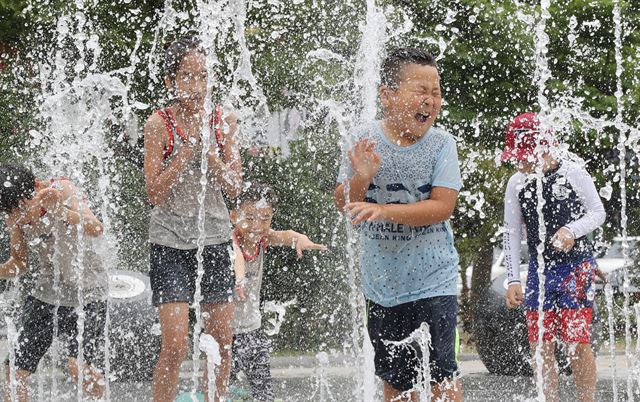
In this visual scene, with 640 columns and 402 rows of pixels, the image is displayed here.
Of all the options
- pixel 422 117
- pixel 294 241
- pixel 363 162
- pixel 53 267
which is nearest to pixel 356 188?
pixel 363 162

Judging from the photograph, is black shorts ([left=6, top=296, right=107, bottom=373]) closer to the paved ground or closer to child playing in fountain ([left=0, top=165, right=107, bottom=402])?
child playing in fountain ([left=0, top=165, right=107, bottom=402])

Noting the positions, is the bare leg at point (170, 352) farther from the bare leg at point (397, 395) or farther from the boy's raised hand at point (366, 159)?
the boy's raised hand at point (366, 159)

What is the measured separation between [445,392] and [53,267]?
2.05 m

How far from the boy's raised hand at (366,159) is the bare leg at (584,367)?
5.28ft

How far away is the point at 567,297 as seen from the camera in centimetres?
495

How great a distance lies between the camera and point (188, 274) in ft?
15.1

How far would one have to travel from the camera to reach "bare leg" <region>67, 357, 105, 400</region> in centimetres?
532

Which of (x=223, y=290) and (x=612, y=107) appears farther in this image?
(x=612, y=107)

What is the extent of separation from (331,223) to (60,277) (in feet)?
18.6

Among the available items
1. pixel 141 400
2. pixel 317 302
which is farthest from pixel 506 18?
pixel 141 400

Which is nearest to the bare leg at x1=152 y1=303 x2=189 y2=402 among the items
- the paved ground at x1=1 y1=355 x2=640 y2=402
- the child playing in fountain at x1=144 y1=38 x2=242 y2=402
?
the child playing in fountain at x1=144 y1=38 x2=242 y2=402

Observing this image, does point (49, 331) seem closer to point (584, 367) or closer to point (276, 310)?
point (584, 367)

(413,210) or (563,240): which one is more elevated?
(413,210)

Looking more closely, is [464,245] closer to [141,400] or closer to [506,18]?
[506,18]
